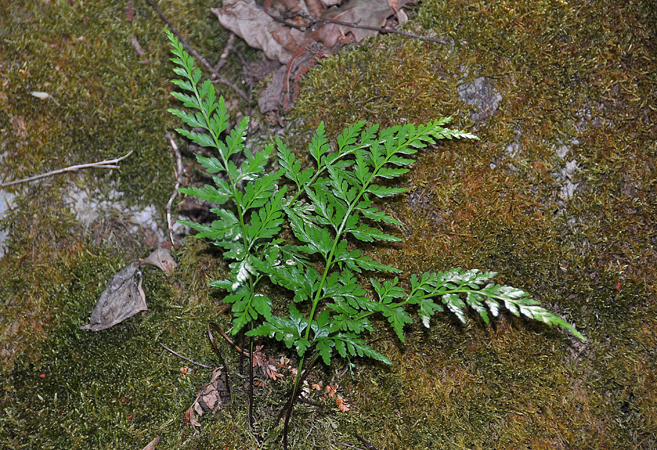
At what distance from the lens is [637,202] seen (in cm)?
267

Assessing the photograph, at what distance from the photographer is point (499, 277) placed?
2701 mm

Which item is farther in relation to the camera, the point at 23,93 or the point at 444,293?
the point at 23,93

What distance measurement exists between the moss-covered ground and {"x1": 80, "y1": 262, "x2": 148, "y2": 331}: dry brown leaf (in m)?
0.08

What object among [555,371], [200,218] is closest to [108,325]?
[200,218]

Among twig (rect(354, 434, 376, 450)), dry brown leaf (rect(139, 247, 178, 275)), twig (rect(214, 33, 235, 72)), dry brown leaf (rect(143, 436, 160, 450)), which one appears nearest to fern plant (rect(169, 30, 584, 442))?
twig (rect(354, 434, 376, 450))

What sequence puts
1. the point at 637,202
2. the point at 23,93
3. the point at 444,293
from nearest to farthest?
1. the point at 444,293
2. the point at 637,202
3. the point at 23,93

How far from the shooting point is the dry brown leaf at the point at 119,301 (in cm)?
279

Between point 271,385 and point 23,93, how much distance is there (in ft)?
8.47

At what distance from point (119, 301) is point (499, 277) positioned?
2.46m

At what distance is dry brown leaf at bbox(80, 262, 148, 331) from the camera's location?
2.79 metres

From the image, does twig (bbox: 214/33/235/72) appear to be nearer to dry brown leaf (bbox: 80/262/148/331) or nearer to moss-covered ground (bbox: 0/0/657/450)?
moss-covered ground (bbox: 0/0/657/450)

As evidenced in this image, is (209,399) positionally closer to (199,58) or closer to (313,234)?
(313,234)

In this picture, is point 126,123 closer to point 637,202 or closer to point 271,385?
point 271,385

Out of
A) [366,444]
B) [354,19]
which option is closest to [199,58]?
[354,19]
